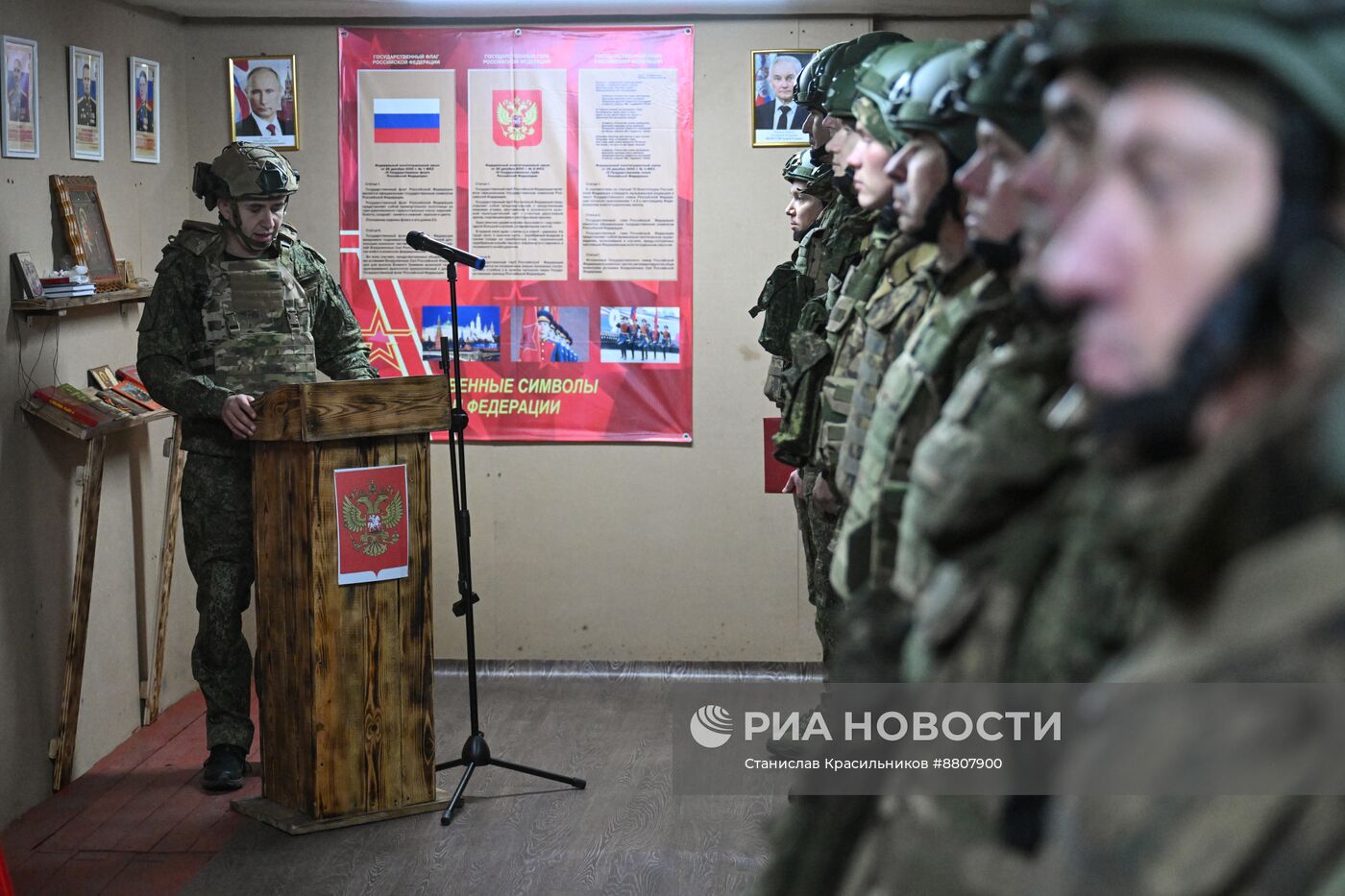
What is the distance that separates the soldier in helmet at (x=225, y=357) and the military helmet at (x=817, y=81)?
1531 mm

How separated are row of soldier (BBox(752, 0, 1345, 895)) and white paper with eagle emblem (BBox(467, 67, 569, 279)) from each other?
4.08m

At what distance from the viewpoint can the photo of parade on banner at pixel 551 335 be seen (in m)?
5.57

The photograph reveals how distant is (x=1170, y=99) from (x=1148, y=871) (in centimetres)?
47

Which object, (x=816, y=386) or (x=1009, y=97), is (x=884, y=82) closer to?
(x=1009, y=97)

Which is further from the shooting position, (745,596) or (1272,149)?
(745,596)

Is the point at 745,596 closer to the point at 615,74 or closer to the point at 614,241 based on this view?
the point at 614,241

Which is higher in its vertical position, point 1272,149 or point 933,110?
point 933,110

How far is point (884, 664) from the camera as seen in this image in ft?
4.54

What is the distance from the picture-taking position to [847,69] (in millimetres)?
3453

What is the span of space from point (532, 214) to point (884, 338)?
3.20 meters

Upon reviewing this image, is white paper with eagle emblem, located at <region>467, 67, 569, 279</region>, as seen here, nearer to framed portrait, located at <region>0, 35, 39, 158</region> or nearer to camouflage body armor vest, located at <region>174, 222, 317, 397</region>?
camouflage body armor vest, located at <region>174, 222, 317, 397</region>

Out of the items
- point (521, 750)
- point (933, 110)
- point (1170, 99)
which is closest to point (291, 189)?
point (521, 750)

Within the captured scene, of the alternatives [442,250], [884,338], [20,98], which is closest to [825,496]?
[884,338]

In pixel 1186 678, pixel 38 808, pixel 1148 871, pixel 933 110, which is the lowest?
pixel 38 808
